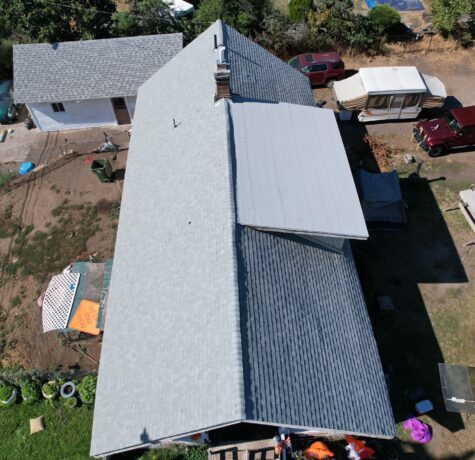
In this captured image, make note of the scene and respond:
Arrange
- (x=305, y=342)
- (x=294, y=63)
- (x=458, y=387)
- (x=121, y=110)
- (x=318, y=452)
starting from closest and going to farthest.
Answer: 1. (x=305, y=342)
2. (x=318, y=452)
3. (x=458, y=387)
4. (x=121, y=110)
5. (x=294, y=63)

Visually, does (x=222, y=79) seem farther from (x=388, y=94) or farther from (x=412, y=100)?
(x=412, y=100)

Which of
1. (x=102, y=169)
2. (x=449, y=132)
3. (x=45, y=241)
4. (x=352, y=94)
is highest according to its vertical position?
(x=352, y=94)

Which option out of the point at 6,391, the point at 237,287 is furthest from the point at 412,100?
the point at 6,391

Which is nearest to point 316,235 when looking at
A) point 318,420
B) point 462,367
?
point 318,420

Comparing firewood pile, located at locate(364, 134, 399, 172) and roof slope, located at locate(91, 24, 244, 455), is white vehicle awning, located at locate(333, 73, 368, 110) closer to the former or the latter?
firewood pile, located at locate(364, 134, 399, 172)

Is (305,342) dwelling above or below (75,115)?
below

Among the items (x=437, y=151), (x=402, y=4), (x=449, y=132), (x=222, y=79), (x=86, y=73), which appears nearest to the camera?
(x=222, y=79)

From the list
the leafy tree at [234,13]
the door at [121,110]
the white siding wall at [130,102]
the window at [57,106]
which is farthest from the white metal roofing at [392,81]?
the window at [57,106]

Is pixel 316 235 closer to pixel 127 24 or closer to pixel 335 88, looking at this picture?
pixel 335 88
